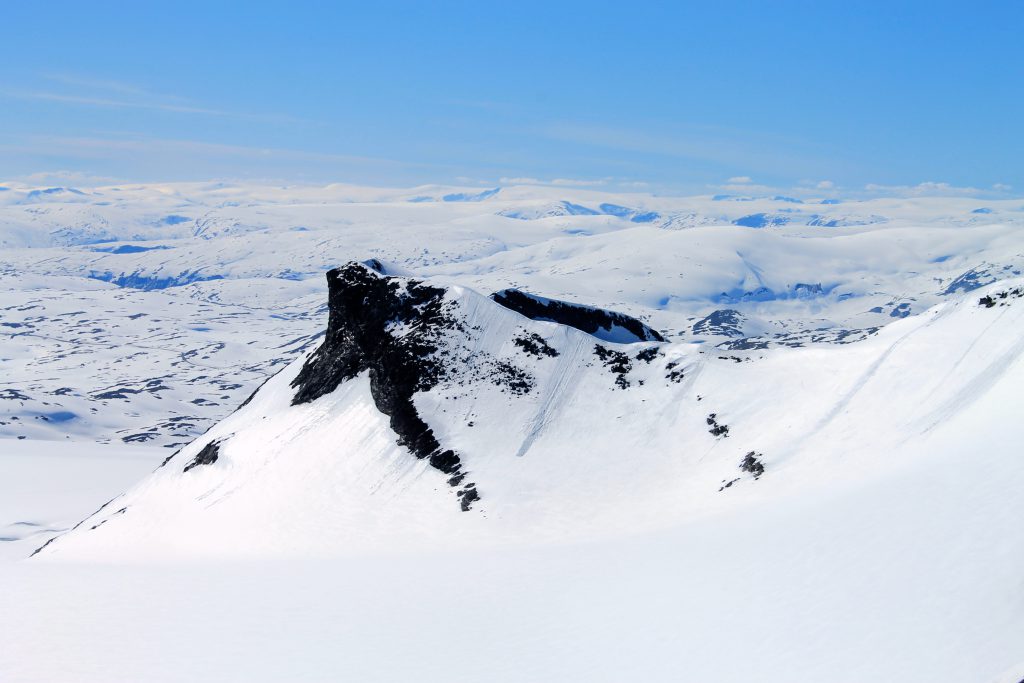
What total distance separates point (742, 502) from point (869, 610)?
1977 centimetres

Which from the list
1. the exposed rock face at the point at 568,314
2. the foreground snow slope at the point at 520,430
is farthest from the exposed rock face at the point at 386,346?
the exposed rock face at the point at 568,314

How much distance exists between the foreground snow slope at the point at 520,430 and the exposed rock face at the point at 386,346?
Result: 0.71 feet

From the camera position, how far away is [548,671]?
97.0 ft

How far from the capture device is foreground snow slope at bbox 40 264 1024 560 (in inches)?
1964

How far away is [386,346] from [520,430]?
17.5 metres

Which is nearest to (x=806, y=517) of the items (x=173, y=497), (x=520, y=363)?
(x=520, y=363)

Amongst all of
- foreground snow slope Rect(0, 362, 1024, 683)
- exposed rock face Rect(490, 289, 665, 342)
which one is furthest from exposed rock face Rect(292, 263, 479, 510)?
foreground snow slope Rect(0, 362, 1024, 683)

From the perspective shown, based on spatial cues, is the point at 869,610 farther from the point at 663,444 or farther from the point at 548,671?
the point at 663,444

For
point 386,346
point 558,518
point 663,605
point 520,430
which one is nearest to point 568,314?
point 386,346

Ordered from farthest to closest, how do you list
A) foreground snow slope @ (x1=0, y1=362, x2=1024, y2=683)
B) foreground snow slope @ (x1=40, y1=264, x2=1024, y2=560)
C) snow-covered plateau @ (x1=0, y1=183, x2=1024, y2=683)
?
1. foreground snow slope @ (x1=40, y1=264, x2=1024, y2=560)
2. snow-covered plateau @ (x1=0, y1=183, x2=1024, y2=683)
3. foreground snow slope @ (x1=0, y1=362, x2=1024, y2=683)

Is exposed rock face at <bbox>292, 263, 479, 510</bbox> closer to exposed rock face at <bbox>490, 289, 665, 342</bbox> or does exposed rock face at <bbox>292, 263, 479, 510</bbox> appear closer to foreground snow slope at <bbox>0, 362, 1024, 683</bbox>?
exposed rock face at <bbox>490, 289, 665, 342</bbox>

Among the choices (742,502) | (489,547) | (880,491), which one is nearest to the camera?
(880,491)

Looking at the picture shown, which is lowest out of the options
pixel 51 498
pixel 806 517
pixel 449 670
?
pixel 51 498

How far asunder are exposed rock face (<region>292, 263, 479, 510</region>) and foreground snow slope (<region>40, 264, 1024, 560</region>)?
0.71ft
